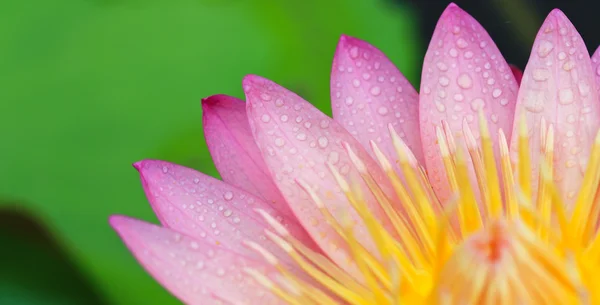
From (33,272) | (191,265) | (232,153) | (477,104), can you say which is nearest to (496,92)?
(477,104)

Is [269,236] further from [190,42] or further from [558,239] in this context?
[190,42]

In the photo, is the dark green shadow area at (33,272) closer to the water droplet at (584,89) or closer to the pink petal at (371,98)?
the pink petal at (371,98)

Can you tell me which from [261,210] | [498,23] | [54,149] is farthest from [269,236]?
[498,23]

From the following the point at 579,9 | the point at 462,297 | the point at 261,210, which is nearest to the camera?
the point at 462,297

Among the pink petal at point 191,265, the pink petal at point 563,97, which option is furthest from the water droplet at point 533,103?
the pink petal at point 191,265

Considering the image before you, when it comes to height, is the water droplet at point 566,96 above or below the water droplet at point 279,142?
above

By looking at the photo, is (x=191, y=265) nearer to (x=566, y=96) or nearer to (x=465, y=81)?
(x=465, y=81)

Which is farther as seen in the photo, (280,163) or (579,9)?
(579,9)
